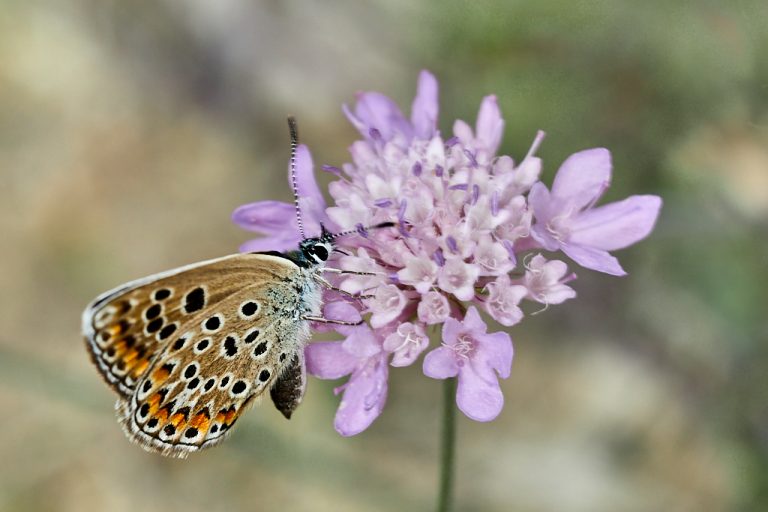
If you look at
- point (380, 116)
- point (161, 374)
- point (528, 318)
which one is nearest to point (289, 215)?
point (380, 116)

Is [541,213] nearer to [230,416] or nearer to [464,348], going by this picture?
[464,348]

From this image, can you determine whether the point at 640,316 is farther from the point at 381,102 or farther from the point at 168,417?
the point at 168,417

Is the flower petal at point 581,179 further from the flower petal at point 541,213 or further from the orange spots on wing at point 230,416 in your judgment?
the orange spots on wing at point 230,416

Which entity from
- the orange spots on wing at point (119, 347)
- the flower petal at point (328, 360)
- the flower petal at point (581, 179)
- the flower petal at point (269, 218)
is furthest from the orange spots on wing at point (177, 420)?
the flower petal at point (581, 179)

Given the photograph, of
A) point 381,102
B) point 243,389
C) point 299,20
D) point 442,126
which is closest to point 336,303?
point 243,389

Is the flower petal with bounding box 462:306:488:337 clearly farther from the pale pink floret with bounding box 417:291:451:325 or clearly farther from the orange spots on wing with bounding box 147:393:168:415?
the orange spots on wing with bounding box 147:393:168:415

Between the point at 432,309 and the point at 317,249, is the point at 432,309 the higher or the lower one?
the lower one
